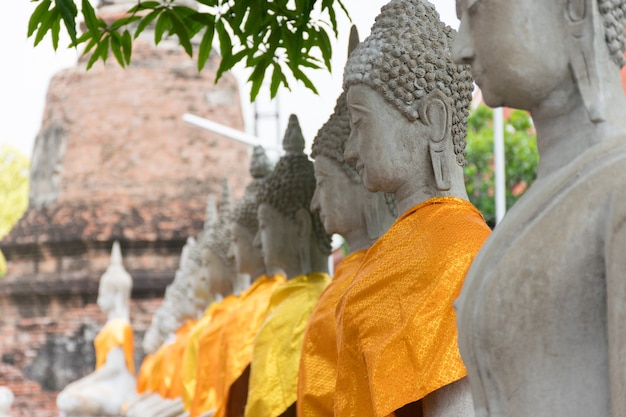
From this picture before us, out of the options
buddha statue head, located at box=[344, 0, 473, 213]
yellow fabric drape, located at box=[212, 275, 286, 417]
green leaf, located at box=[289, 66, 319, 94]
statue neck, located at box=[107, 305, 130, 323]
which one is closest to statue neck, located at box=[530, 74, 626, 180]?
buddha statue head, located at box=[344, 0, 473, 213]

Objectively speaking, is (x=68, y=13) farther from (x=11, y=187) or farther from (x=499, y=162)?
(x=11, y=187)

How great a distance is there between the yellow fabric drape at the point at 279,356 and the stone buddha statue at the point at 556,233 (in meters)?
3.27

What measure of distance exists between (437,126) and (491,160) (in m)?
17.6

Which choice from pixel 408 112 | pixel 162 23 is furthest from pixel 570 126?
pixel 162 23

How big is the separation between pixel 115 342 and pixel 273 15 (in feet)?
36.0

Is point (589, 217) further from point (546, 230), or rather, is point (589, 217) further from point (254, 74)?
point (254, 74)

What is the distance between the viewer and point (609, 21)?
272 cm

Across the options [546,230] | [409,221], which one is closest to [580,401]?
[546,230]

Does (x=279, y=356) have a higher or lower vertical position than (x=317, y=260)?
lower

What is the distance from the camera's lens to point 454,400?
146 inches

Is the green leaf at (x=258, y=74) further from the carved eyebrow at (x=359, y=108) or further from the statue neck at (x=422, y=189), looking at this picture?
the statue neck at (x=422, y=189)

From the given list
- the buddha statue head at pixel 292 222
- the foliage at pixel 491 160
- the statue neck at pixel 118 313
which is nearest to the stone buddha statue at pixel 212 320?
the buddha statue head at pixel 292 222

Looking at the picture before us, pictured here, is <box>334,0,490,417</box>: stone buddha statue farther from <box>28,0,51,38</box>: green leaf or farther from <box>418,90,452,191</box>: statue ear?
<box>28,0,51,38</box>: green leaf

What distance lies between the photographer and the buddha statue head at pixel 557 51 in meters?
2.71
